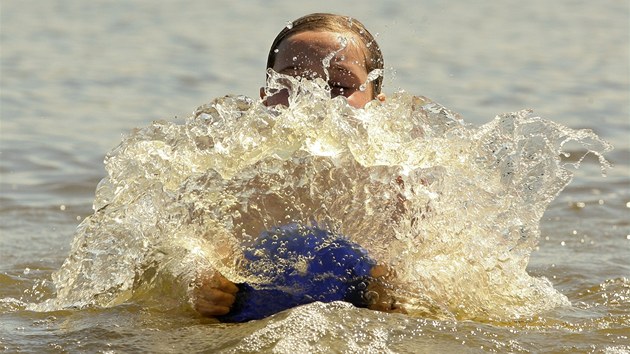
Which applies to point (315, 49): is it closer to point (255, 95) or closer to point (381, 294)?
point (381, 294)

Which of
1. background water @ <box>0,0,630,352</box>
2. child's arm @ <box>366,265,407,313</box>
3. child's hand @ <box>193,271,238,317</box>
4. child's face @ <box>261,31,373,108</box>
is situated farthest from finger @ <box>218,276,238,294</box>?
child's face @ <box>261,31,373,108</box>

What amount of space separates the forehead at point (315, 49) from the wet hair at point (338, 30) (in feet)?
0.16

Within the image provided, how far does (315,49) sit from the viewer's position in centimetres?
444

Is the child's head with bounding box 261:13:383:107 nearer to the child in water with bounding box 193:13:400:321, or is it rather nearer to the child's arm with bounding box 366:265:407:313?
the child in water with bounding box 193:13:400:321

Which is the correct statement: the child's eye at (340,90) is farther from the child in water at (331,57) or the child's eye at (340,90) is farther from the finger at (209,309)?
the finger at (209,309)

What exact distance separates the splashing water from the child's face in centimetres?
11

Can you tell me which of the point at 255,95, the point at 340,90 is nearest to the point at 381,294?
the point at 340,90

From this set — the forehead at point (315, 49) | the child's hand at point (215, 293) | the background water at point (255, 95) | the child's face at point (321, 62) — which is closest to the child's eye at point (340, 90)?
the child's face at point (321, 62)

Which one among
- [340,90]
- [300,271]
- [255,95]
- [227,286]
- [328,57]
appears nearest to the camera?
[300,271]

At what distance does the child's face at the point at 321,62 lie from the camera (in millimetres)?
4418

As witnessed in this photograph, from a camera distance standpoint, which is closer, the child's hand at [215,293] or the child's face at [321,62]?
the child's hand at [215,293]

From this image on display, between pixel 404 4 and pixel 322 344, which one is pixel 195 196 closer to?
pixel 322 344

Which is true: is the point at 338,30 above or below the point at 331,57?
above

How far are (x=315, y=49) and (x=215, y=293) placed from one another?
1113 millimetres
